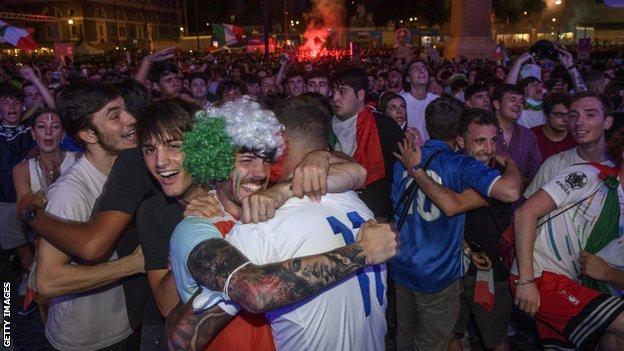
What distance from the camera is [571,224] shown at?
3209mm

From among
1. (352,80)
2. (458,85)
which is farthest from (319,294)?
(458,85)

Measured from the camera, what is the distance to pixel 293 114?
101 inches

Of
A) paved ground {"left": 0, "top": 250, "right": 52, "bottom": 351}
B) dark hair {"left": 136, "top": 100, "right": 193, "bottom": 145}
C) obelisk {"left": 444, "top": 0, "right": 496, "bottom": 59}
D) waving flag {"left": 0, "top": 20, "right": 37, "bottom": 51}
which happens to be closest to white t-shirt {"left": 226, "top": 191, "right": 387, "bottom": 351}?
dark hair {"left": 136, "top": 100, "right": 193, "bottom": 145}

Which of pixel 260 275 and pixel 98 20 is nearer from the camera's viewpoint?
pixel 260 275

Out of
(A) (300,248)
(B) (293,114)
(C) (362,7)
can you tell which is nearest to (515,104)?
(B) (293,114)

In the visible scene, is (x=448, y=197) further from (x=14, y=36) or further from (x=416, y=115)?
(x=14, y=36)

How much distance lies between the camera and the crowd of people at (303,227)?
1.99 metres

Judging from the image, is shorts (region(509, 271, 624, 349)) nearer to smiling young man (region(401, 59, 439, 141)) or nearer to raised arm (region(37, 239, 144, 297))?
raised arm (region(37, 239, 144, 297))

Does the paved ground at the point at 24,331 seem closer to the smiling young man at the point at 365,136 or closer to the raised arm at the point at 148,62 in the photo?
the raised arm at the point at 148,62

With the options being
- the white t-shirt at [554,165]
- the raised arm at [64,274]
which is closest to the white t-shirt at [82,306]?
the raised arm at [64,274]

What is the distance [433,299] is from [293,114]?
2.09 metres

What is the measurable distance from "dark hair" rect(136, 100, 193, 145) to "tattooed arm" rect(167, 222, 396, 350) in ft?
3.15

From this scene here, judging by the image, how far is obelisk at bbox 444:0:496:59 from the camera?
24.2 m

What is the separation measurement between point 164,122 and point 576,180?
263 centimetres
